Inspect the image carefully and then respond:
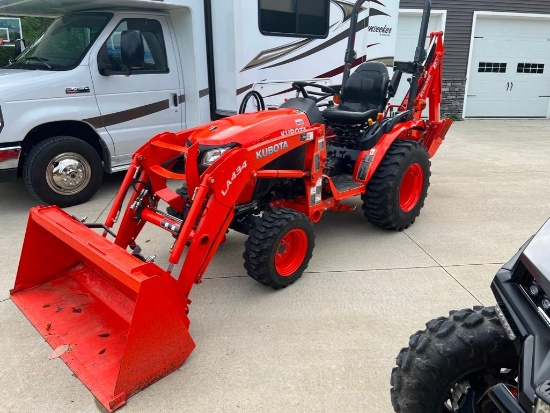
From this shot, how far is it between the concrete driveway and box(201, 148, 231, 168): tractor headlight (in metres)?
0.99

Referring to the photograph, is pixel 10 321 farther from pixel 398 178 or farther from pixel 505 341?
pixel 398 178

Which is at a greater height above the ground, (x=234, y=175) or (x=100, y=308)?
(x=234, y=175)

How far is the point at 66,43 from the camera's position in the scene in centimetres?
535

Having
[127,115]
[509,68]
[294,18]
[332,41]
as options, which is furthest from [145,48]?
[509,68]

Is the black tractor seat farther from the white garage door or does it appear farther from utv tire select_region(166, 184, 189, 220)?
the white garage door

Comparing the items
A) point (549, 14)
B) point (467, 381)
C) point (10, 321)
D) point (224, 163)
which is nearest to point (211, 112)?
point (224, 163)

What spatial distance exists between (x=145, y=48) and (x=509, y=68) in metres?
10.7

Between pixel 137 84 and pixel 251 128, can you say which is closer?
pixel 251 128

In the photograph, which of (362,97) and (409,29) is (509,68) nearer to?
(409,29)

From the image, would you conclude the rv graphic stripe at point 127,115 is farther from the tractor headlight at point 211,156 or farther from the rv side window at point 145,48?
the tractor headlight at point 211,156

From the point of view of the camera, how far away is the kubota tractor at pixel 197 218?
8.13 ft

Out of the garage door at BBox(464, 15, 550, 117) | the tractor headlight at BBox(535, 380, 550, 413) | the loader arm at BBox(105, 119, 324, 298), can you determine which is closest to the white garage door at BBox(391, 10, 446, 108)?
the garage door at BBox(464, 15, 550, 117)

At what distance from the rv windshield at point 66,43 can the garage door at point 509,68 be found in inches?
401

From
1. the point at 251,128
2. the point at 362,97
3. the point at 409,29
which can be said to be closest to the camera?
the point at 251,128
